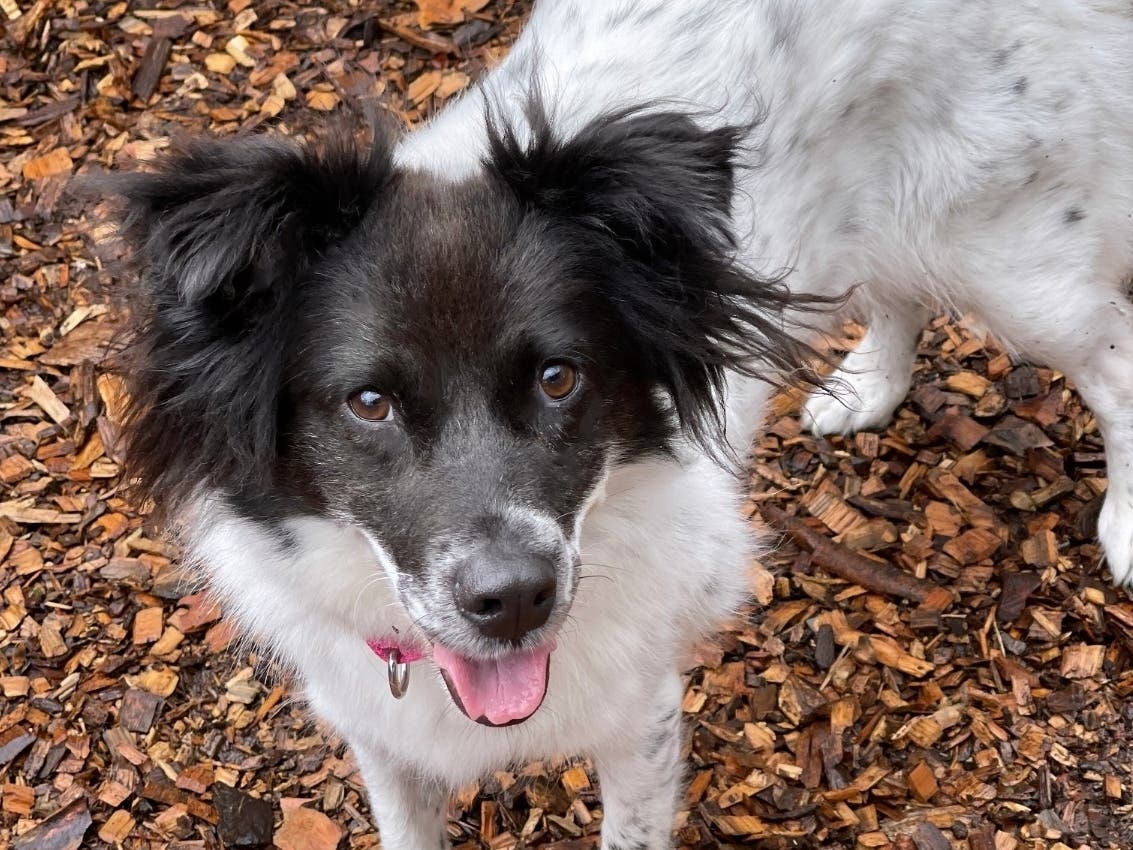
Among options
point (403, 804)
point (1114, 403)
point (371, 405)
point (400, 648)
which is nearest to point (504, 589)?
point (371, 405)

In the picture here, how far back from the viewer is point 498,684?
272cm

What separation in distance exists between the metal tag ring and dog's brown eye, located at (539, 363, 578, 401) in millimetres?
718

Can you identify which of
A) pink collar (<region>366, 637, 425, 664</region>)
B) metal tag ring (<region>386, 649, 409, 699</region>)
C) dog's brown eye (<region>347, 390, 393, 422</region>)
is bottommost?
metal tag ring (<region>386, 649, 409, 699</region>)

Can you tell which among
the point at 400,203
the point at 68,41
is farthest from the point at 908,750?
the point at 68,41

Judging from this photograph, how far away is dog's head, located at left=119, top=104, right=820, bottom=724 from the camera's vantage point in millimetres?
2494

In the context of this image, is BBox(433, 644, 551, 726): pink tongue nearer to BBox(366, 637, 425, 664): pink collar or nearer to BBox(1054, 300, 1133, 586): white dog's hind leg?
BBox(366, 637, 425, 664): pink collar

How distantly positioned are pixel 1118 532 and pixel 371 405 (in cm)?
276

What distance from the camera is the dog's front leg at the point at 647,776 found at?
3250 mm

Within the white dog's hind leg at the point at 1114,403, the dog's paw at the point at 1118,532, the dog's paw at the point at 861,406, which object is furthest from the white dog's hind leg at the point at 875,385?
the dog's paw at the point at 1118,532

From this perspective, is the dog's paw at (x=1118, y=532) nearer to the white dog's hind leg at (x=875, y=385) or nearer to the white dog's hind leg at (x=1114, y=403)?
the white dog's hind leg at (x=1114, y=403)

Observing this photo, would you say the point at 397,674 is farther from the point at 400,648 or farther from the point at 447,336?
the point at 447,336

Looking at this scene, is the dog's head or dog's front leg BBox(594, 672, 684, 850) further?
dog's front leg BBox(594, 672, 684, 850)

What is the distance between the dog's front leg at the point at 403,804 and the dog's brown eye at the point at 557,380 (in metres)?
1.18

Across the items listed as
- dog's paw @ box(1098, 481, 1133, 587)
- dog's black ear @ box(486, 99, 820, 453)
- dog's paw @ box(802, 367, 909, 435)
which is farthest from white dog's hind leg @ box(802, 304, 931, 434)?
dog's black ear @ box(486, 99, 820, 453)
